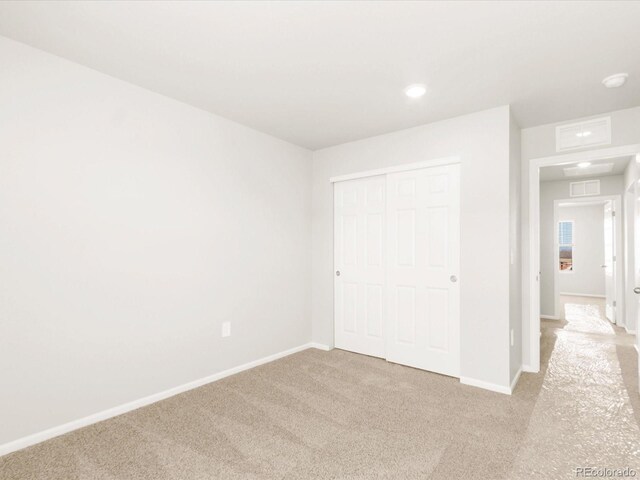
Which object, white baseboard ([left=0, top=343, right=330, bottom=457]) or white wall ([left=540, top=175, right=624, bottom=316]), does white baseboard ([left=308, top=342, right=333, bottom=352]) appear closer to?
white baseboard ([left=0, top=343, right=330, bottom=457])

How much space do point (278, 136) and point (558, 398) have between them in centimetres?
352

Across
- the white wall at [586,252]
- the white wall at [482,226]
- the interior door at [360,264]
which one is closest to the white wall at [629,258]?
the white wall at [482,226]

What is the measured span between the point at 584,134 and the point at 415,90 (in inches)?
70.7

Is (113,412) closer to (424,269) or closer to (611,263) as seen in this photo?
(424,269)

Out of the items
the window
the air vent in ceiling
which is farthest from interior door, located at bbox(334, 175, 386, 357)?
the window

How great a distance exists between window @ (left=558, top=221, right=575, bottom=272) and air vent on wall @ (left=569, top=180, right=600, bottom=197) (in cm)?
337

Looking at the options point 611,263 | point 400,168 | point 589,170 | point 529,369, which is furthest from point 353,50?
point 611,263

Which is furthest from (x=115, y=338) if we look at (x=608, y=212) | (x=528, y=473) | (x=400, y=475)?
(x=608, y=212)

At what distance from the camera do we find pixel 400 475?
1.80 metres

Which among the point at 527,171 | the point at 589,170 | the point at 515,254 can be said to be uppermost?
the point at 589,170

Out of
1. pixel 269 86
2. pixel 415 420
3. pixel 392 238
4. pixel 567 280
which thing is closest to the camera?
pixel 415 420

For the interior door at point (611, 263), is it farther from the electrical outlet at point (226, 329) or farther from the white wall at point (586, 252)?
the electrical outlet at point (226, 329)

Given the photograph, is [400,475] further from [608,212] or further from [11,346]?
[608,212]

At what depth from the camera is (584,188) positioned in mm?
5836
